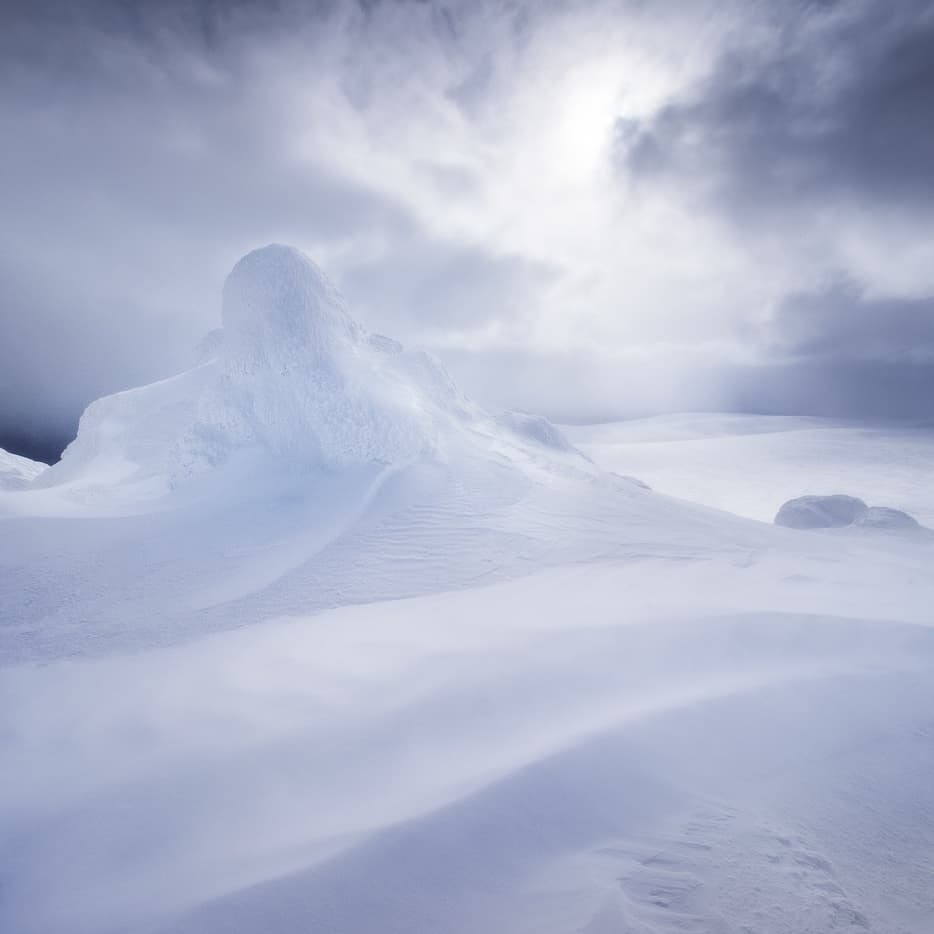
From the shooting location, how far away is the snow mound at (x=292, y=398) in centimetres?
820

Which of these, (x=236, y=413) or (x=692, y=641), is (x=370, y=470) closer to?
(x=236, y=413)

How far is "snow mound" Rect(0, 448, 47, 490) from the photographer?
14.9m

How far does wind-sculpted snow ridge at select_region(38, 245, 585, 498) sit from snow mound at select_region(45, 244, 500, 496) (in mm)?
18

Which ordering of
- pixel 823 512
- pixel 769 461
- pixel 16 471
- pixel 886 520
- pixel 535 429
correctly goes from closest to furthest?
pixel 535 429 < pixel 886 520 < pixel 823 512 < pixel 16 471 < pixel 769 461

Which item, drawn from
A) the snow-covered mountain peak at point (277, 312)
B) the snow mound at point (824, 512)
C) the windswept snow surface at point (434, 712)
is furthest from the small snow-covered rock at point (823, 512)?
the snow-covered mountain peak at point (277, 312)

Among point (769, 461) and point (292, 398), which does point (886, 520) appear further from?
point (769, 461)

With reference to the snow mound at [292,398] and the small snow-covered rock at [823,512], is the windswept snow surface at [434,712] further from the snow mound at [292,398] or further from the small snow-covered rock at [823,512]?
the small snow-covered rock at [823,512]

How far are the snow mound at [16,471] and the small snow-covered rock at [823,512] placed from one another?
74.9ft

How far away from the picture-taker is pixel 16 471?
17.2 metres

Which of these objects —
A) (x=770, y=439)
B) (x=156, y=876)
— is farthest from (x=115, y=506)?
(x=770, y=439)

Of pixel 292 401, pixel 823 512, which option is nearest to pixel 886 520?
pixel 823 512

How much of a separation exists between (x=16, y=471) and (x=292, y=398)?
1580 cm

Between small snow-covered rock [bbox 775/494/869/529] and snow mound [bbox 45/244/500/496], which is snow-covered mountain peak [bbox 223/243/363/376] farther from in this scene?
small snow-covered rock [bbox 775/494/869/529]

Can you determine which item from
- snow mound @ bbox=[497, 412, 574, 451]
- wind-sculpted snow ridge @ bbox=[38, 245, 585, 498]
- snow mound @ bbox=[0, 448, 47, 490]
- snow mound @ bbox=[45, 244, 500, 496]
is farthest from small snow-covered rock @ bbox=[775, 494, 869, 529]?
snow mound @ bbox=[0, 448, 47, 490]
